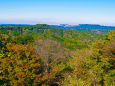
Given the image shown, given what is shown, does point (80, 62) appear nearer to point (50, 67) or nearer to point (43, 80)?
point (50, 67)

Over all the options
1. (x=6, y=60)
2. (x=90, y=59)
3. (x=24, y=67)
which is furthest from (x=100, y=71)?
(x=6, y=60)

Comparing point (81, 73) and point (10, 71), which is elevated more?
point (10, 71)

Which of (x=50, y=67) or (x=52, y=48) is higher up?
(x=52, y=48)

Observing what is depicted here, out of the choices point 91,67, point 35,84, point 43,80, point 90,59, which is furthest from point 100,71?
point 35,84

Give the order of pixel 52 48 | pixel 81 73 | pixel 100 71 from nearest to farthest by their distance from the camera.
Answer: pixel 100 71
pixel 81 73
pixel 52 48

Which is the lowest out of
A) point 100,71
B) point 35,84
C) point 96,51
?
point 35,84

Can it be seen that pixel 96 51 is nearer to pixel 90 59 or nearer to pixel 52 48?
pixel 90 59

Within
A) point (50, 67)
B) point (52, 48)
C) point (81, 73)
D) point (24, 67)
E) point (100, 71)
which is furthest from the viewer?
point (52, 48)

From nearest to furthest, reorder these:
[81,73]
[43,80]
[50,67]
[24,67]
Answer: [24,67] < [43,80] < [81,73] < [50,67]

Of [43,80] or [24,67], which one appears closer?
[24,67]
